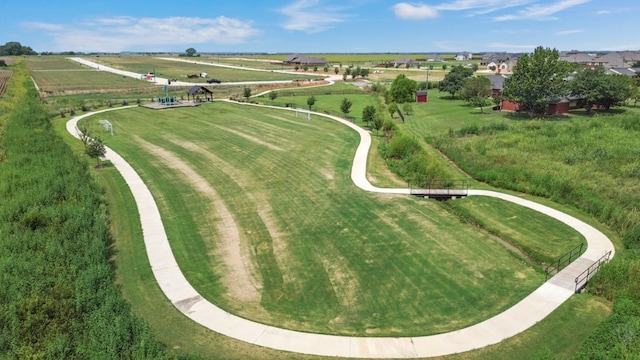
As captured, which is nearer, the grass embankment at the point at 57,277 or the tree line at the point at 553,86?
the grass embankment at the point at 57,277

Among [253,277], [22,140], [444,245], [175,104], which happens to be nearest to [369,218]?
[444,245]

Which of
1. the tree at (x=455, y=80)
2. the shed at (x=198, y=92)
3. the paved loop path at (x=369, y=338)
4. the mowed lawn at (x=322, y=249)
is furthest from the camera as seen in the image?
the tree at (x=455, y=80)

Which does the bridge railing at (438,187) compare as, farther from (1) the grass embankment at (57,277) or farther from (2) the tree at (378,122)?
(1) the grass embankment at (57,277)

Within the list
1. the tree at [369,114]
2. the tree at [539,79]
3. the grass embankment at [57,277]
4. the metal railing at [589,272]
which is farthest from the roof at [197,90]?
the metal railing at [589,272]

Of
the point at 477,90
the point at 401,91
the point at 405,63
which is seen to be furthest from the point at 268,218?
the point at 405,63

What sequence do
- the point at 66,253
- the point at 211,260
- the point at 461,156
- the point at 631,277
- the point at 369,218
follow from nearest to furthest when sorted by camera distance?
the point at 66,253, the point at 631,277, the point at 211,260, the point at 369,218, the point at 461,156

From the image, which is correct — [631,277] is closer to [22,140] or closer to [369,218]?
[369,218]

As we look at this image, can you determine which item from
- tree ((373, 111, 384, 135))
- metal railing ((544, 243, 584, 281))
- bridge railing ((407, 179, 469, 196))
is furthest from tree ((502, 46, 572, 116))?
metal railing ((544, 243, 584, 281))
